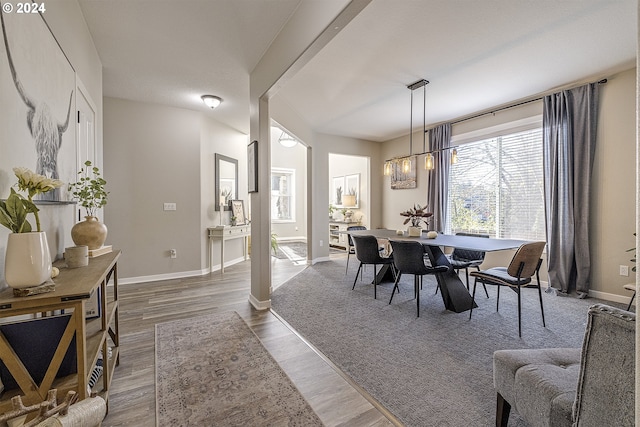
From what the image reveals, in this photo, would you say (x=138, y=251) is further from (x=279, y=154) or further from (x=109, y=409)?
(x=279, y=154)

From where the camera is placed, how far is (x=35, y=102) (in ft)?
4.47

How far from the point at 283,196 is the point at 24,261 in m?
8.29

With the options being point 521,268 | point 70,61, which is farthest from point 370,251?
point 70,61

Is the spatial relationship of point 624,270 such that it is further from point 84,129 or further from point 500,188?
point 84,129

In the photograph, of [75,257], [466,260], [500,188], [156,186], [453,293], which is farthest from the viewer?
[500,188]

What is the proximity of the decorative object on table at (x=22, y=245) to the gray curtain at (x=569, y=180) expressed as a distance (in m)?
5.12

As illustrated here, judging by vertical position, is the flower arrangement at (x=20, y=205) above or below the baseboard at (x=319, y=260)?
above

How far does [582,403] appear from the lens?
3.01 ft

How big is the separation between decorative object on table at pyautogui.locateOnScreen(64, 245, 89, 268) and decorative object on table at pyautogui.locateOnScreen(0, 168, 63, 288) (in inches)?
19.7

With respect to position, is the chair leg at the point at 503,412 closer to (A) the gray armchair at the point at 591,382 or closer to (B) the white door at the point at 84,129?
(A) the gray armchair at the point at 591,382

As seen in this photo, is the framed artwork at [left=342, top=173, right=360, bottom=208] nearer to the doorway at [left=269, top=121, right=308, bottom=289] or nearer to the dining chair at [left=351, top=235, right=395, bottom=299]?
the doorway at [left=269, top=121, right=308, bottom=289]

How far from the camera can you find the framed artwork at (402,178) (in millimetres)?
5982

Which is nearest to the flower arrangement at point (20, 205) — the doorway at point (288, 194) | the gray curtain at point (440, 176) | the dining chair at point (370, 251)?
the dining chair at point (370, 251)

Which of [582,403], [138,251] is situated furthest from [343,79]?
[138,251]
